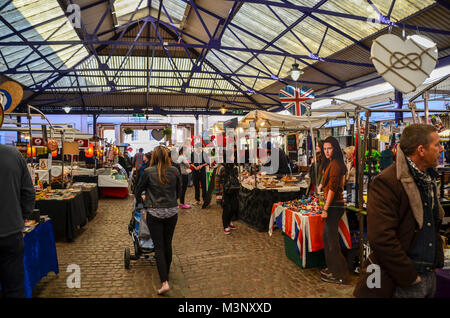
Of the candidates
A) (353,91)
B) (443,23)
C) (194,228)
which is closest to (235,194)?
(194,228)

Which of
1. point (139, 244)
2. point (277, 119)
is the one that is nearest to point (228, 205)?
point (277, 119)

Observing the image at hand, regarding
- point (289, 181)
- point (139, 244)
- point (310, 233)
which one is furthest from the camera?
point (289, 181)

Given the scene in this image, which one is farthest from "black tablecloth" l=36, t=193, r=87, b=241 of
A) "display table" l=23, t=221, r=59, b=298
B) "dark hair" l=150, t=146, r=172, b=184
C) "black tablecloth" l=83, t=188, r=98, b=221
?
"dark hair" l=150, t=146, r=172, b=184

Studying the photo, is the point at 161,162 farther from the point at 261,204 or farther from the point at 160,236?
the point at 261,204

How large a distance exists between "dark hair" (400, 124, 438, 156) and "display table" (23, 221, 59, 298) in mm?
3068

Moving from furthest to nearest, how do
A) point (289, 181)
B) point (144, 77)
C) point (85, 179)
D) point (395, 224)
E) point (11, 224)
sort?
point (144, 77) → point (85, 179) → point (289, 181) → point (11, 224) → point (395, 224)

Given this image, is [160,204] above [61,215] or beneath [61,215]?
above

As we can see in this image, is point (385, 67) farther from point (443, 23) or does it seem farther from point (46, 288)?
point (443, 23)

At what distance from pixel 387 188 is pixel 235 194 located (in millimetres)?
4281

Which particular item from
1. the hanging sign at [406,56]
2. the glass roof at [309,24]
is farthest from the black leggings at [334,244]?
the glass roof at [309,24]

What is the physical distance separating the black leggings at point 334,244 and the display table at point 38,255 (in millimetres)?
3036

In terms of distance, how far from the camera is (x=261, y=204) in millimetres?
6051

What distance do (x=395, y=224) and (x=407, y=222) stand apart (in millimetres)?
85

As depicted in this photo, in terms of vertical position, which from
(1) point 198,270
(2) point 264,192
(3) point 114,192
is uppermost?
(2) point 264,192
